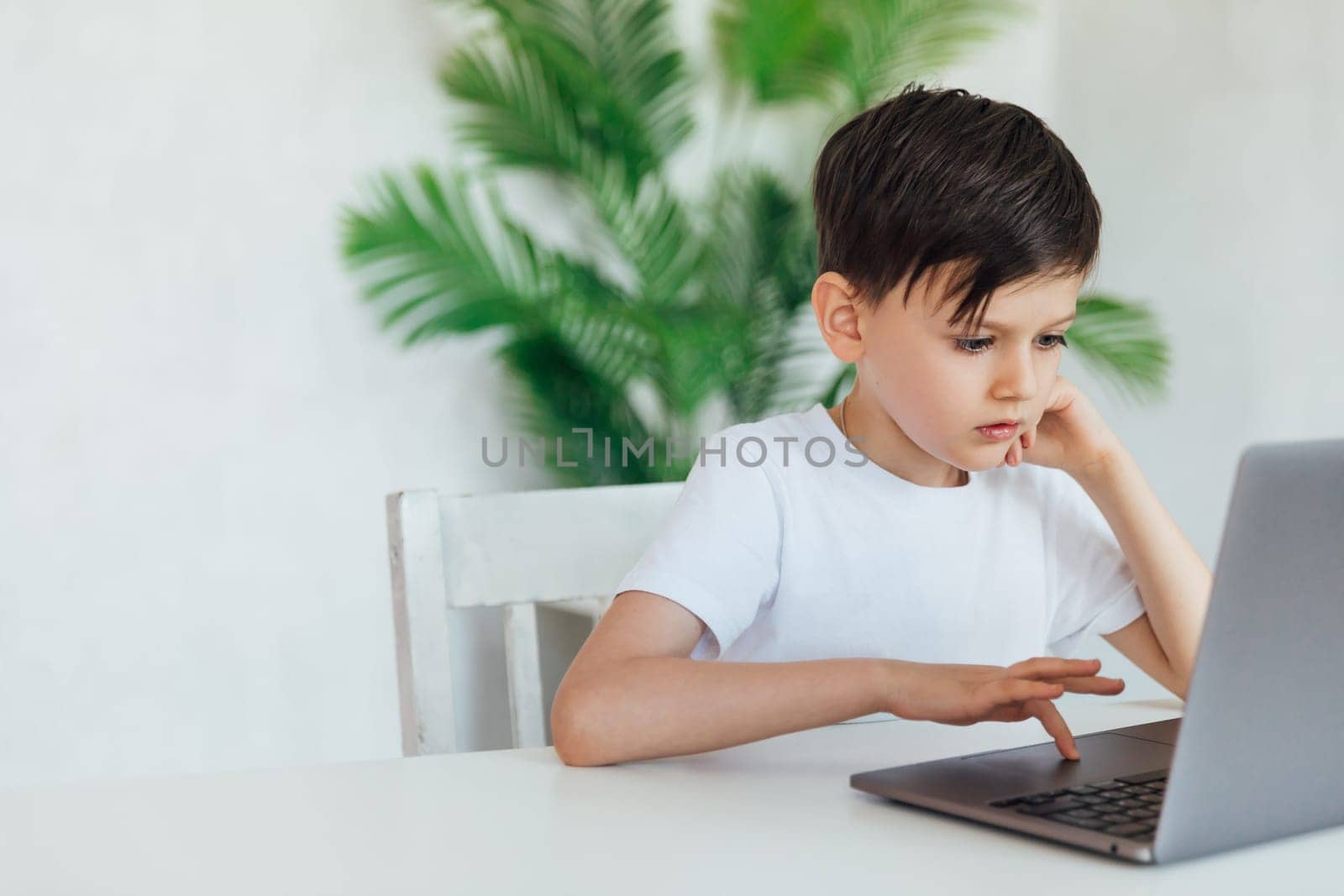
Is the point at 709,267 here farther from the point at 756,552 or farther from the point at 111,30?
the point at 756,552

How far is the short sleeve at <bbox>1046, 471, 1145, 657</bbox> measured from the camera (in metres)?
1.17

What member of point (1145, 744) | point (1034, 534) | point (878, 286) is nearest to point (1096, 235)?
point (878, 286)

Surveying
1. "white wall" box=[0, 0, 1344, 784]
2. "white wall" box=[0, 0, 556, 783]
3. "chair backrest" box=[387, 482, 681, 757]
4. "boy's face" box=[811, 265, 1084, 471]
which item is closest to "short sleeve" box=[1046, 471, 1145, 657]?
"boy's face" box=[811, 265, 1084, 471]

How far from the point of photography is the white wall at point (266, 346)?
2016 mm

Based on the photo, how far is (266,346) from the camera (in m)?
2.17

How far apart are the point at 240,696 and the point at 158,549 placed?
0.93ft

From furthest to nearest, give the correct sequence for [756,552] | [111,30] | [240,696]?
[240,696]
[111,30]
[756,552]

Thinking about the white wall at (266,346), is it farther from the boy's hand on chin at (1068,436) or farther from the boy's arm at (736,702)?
the boy's arm at (736,702)

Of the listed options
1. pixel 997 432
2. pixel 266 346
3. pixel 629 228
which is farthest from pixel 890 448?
pixel 266 346

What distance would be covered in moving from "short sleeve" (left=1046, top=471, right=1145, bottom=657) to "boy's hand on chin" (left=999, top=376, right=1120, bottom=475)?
0.08 metres

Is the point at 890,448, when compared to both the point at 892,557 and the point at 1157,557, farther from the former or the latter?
the point at 1157,557

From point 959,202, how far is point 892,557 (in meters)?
→ 0.32

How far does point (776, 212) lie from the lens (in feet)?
7.49

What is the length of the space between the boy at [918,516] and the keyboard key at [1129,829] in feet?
0.46
